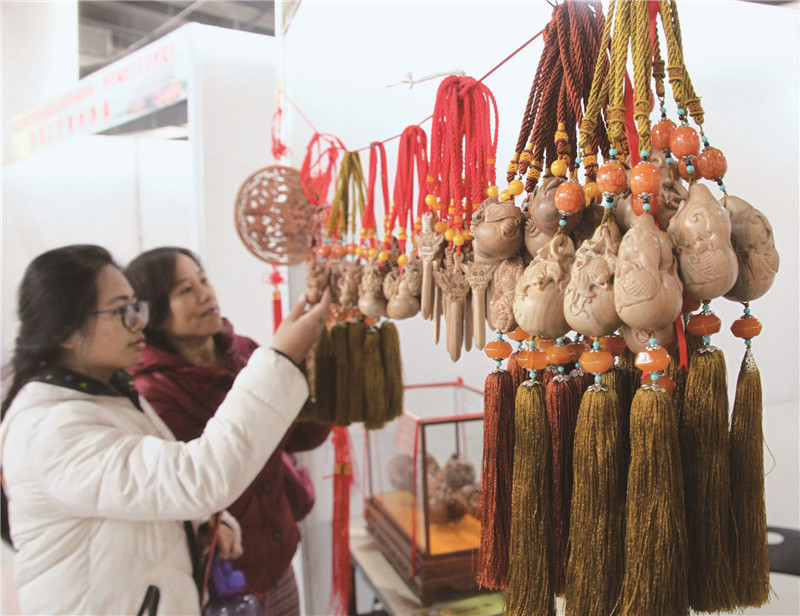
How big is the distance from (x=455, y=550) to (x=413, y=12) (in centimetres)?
128

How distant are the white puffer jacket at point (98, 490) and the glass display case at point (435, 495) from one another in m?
0.45

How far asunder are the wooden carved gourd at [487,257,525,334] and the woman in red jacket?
40.3 inches

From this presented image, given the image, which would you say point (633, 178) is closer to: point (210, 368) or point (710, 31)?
point (710, 31)

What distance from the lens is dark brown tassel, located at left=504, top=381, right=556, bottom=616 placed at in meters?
0.52

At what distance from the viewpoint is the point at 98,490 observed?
0.97m

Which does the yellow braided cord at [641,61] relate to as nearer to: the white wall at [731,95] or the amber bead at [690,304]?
the amber bead at [690,304]

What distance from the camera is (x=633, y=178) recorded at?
1.45 ft

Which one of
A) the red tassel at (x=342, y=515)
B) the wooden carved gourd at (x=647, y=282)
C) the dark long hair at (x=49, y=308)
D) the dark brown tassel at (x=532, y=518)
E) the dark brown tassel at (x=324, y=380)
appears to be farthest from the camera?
the red tassel at (x=342, y=515)

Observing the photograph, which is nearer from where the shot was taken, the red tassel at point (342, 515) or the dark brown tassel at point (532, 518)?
the dark brown tassel at point (532, 518)

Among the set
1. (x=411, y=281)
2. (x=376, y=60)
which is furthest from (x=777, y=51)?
(x=376, y=60)

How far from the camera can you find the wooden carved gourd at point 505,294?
1.85 ft

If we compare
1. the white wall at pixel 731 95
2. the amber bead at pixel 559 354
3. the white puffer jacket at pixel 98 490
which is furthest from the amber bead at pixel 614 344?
the white puffer jacket at pixel 98 490

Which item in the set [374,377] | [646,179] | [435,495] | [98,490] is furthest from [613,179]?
[435,495]

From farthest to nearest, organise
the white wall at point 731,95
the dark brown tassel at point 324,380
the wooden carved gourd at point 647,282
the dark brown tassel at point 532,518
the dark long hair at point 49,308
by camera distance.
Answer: the dark brown tassel at point 324,380, the dark long hair at point 49,308, the white wall at point 731,95, the dark brown tassel at point 532,518, the wooden carved gourd at point 647,282
